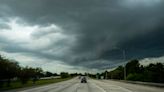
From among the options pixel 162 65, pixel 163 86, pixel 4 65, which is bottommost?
pixel 163 86

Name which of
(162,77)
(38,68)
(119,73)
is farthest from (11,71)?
(119,73)

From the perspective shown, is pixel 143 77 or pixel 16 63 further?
pixel 143 77

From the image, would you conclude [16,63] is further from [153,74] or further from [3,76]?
[153,74]

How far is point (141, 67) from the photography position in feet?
584

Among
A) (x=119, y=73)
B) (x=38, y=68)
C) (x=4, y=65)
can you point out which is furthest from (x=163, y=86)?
(x=119, y=73)

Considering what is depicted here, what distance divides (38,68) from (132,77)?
1306 inches

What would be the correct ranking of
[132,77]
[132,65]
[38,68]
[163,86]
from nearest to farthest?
[163,86]
[38,68]
[132,77]
[132,65]

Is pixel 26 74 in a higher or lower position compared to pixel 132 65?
lower

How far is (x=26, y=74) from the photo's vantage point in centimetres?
7469

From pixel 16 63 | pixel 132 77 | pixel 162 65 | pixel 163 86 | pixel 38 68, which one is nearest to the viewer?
pixel 163 86

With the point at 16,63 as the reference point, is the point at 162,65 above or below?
above

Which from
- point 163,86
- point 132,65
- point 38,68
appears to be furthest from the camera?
point 132,65

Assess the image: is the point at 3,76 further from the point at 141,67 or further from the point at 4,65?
the point at 141,67

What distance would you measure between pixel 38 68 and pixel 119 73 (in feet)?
261
